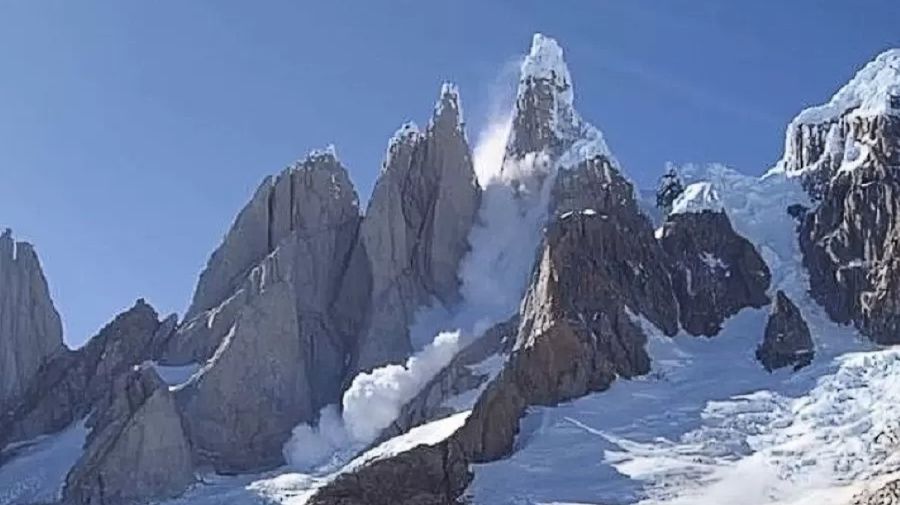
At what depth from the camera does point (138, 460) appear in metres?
136

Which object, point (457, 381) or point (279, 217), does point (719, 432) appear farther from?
point (279, 217)

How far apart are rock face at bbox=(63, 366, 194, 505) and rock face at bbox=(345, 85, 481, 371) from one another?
23.8m

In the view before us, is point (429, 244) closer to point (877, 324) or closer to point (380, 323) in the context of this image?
point (380, 323)

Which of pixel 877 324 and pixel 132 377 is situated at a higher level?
pixel 132 377

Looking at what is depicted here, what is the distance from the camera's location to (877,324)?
127375 mm

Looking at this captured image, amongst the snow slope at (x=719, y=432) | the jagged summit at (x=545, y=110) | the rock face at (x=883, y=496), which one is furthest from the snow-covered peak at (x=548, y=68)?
the rock face at (x=883, y=496)

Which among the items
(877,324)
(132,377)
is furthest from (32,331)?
(877,324)

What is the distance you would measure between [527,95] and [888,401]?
226 ft

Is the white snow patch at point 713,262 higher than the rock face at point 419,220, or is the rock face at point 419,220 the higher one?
the rock face at point 419,220

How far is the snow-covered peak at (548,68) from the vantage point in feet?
547

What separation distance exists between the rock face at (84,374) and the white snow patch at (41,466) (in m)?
2.64

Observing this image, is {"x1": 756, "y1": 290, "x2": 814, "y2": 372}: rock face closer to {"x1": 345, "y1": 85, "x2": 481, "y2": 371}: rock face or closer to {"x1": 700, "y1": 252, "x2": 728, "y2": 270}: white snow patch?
{"x1": 700, "y1": 252, "x2": 728, "y2": 270}: white snow patch

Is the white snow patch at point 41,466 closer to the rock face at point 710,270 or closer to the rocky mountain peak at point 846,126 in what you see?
the rock face at point 710,270

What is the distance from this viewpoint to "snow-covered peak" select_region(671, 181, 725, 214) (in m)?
145
